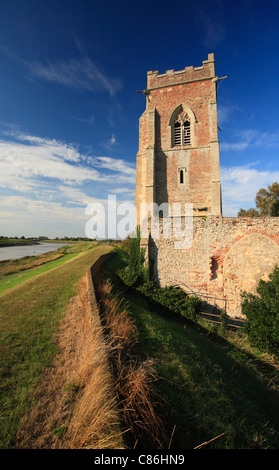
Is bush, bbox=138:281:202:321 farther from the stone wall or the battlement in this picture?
the battlement

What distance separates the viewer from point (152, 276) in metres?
11.9

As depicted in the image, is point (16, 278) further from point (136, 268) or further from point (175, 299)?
point (175, 299)

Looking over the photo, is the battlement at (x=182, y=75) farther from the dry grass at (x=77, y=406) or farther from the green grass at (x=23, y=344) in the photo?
the dry grass at (x=77, y=406)

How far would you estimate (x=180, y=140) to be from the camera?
16.2 m

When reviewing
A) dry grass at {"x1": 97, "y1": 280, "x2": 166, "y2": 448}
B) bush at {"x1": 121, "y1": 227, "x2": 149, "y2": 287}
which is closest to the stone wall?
bush at {"x1": 121, "y1": 227, "x2": 149, "y2": 287}

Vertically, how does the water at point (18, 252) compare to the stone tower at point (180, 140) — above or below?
below

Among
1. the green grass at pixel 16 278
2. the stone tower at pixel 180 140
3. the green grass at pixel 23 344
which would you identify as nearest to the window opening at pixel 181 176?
the stone tower at pixel 180 140

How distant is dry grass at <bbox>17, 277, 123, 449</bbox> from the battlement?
65.0 feet

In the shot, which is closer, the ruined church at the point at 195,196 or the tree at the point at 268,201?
the ruined church at the point at 195,196

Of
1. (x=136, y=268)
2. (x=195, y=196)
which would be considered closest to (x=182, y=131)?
(x=195, y=196)

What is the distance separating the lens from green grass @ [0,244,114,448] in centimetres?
265

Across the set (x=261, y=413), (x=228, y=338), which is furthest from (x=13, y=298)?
(x=228, y=338)

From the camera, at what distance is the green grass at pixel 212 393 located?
317 cm

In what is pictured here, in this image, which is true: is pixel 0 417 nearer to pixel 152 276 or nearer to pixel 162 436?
pixel 162 436
